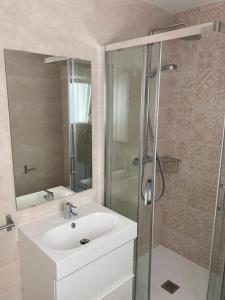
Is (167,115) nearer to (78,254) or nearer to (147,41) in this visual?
(147,41)

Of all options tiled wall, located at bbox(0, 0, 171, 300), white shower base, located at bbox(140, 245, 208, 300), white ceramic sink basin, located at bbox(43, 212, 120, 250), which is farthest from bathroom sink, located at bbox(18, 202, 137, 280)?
white shower base, located at bbox(140, 245, 208, 300)

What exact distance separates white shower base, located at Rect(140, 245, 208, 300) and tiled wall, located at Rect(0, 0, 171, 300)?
3.24 ft

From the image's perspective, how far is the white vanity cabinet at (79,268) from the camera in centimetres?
132

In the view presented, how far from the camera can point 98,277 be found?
1489 mm

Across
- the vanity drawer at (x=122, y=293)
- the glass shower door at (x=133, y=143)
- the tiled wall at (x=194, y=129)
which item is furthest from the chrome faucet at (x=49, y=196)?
the tiled wall at (x=194, y=129)

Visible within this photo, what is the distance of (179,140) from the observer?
8.35 ft

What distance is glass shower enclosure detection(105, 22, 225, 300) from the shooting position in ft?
5.99

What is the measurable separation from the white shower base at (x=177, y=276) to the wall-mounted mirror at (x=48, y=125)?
0.98 meters

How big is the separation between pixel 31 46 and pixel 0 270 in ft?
4.77

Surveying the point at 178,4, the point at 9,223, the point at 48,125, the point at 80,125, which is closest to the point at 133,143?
the point at 80,125

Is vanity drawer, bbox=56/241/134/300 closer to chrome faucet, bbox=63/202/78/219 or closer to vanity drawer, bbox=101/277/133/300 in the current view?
vanity drawer, bbox=101/277/133/300

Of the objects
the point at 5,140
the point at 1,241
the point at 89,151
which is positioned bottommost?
the point at 1,241

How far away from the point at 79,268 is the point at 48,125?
3.13 ft

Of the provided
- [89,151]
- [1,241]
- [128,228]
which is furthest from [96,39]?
[1,241]
